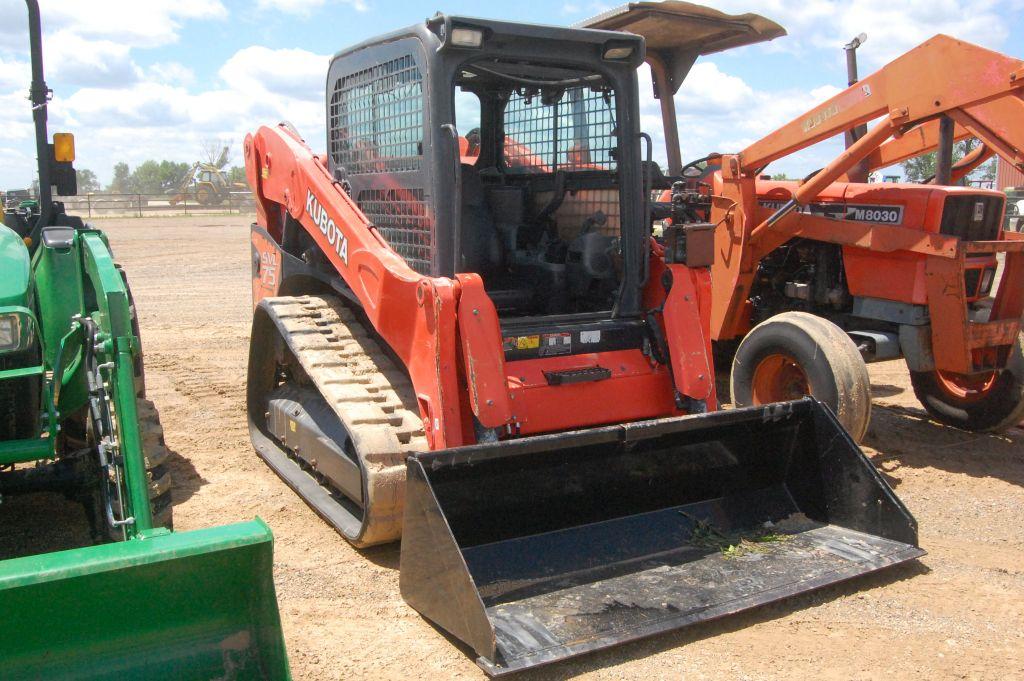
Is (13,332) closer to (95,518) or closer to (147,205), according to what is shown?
(95,518)

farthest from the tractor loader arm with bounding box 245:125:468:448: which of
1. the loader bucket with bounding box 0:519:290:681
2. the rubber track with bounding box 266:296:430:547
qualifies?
the loader bucket with bounding box 0:519:290:681

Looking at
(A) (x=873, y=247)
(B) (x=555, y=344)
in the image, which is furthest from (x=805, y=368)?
(B) (x=555, y=344)

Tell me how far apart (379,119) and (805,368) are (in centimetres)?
286

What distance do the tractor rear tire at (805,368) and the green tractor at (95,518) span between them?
361 centimetres

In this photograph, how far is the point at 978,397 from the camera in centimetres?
644

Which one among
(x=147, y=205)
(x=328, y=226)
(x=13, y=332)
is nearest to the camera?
(x=13, y=332)

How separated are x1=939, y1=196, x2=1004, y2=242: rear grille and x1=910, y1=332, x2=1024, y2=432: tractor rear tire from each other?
0.75 m

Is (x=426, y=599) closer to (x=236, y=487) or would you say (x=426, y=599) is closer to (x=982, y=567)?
(x=236, y=487)

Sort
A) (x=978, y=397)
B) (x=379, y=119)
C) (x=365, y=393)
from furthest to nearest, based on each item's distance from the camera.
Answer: (x=978, y=397) → (x=379, y=119) → (x=365, y=393)

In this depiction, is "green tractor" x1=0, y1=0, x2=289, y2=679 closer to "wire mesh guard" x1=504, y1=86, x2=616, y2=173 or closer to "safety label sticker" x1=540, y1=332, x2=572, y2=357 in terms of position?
"safety label sticker" x1=540, y1=332, x2=572, y2=357

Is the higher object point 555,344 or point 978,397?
point 555,344

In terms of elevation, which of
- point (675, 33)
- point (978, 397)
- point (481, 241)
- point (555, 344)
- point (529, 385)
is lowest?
point (978, 397)

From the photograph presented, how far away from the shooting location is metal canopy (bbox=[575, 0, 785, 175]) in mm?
Result: 6750

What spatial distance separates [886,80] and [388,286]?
3498 millimetres
